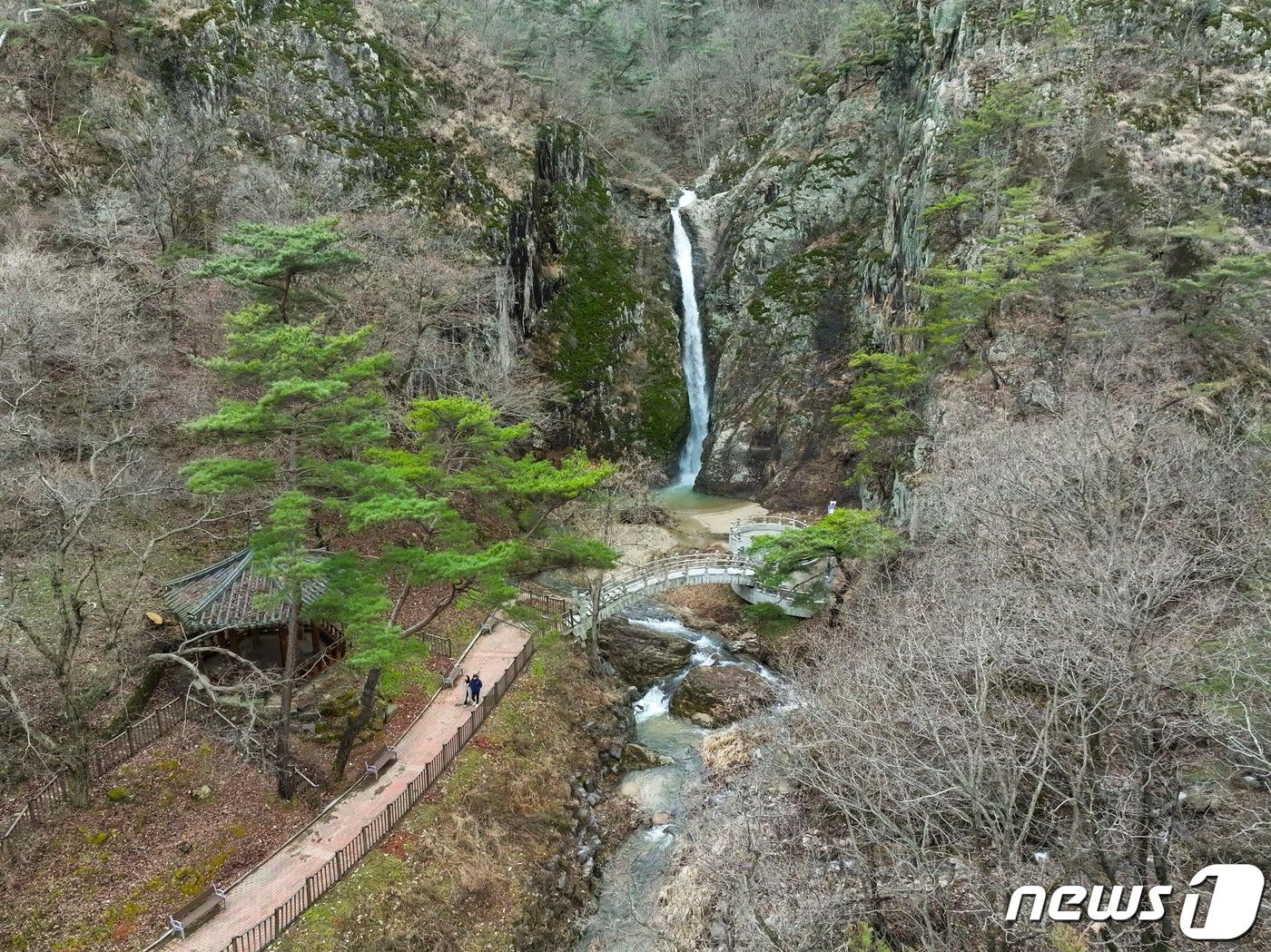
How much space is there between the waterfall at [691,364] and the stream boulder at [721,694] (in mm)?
17652

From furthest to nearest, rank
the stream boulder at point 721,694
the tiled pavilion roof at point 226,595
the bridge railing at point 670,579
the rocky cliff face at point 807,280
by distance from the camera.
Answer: the rocky cliff face at point 807,280 < the bridge railing at point 670,579 < the stream boulder at point 721,694 < the tiled pavilion roof at point 226,595

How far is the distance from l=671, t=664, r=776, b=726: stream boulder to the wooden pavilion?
34.5ft

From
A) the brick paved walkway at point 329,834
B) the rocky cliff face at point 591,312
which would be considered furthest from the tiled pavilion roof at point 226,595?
the rocky cliff face at point 591,312

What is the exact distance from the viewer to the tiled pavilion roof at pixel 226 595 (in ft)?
51.8

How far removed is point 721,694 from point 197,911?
14.4m

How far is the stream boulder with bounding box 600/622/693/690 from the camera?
2353 centimetres

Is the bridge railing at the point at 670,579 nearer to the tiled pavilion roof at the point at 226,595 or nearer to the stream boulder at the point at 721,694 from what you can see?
the stream boulder at the point at 721,694

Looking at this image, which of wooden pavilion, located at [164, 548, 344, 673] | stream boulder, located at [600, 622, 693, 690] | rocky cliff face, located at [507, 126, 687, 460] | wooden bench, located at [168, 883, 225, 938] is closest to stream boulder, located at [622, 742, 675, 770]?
stream boulder, located at [600, 622, 693, 690]

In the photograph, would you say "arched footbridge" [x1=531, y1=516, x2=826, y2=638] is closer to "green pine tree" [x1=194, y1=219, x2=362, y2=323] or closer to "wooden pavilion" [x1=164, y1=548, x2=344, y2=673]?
"wooden pavilion" [x1=164, y1=548, x2=344, y2=673]

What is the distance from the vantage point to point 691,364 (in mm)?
42281

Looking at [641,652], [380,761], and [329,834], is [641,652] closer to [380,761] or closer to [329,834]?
[380,761]

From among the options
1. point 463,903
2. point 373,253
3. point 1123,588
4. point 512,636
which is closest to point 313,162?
point 373,253

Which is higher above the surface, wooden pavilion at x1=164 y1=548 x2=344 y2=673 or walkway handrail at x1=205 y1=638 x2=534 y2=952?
wooden pavilion at x1=164 y1=548 x2=344 y2=673

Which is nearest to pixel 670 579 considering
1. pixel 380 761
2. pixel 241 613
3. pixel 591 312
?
pixel 380 761
